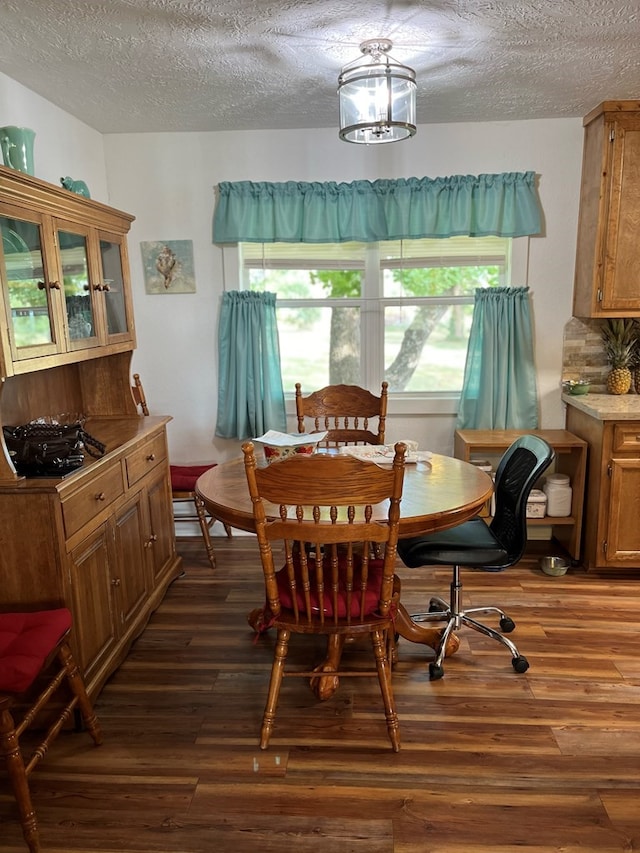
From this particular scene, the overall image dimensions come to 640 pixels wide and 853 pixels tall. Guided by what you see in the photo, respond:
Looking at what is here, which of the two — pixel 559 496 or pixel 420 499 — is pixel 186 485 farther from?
pixel 559 496

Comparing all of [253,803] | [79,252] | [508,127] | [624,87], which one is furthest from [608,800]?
[508,127]

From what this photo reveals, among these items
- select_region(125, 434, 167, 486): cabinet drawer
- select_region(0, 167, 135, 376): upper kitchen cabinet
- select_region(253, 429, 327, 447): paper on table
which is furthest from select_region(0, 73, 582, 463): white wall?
select_region(253, 429, 327, 447): paper on table

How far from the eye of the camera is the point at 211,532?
4039mm

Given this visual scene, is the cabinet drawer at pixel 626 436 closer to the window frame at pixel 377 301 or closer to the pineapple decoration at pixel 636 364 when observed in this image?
the pineapple decoration at pixel 636 364

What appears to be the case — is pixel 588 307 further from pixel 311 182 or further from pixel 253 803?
pixel 253 803

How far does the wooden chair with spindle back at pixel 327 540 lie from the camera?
180 centimetres

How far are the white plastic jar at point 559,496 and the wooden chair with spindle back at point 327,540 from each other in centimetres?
162

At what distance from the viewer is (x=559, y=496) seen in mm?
3453

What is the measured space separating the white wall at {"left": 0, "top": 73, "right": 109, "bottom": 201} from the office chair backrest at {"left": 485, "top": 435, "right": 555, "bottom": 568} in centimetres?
256

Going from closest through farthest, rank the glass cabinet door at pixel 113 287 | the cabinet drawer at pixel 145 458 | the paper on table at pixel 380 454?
the paper on table at pixel 380 454 < the cabinet drawer at pixel 145 458 < the glass cabinet door at pixel 113 287

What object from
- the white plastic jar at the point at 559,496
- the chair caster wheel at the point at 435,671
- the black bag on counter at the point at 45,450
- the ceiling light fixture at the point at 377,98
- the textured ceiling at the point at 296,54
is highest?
the textured ceiling at the point at 296,54

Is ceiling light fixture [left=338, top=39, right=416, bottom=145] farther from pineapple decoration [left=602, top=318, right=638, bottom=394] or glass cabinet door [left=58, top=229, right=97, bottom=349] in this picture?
pineapple decoration [left=602, top=318, right=638, bottom=394]

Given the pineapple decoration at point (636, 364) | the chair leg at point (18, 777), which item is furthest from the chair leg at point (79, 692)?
the pineapple decoration at point (636, 364)

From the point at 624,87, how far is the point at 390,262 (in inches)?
56.3
